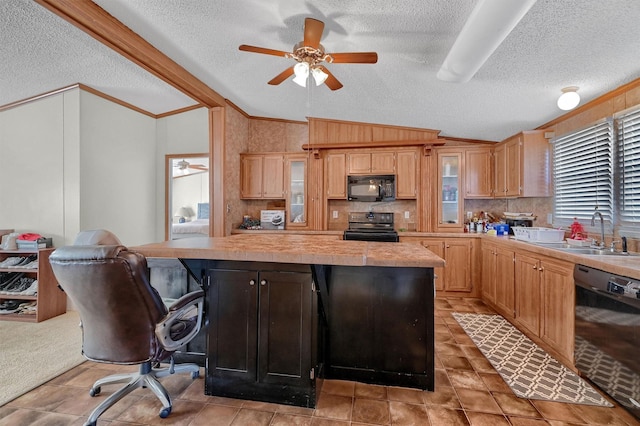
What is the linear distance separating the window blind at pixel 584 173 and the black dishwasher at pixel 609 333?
114 cm

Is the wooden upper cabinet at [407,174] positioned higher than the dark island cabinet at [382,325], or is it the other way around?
the wooden upper cabinet at [407,174]

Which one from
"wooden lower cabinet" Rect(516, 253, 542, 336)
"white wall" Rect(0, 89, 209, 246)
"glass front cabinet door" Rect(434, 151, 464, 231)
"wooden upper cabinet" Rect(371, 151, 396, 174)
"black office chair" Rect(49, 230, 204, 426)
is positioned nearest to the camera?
"black office chair" Rect(49, 230, 204, 426)

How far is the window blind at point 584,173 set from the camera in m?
2.70

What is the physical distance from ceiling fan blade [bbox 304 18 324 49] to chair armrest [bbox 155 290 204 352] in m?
1.92

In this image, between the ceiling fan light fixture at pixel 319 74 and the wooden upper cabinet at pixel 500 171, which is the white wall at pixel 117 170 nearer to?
the ceiling fan light fixture at pixel 319 74

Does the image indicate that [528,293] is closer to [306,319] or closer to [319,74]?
[306,319]

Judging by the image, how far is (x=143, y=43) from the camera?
8.93 feet

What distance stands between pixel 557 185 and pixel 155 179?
577 centimetres

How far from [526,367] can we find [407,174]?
2843 mm

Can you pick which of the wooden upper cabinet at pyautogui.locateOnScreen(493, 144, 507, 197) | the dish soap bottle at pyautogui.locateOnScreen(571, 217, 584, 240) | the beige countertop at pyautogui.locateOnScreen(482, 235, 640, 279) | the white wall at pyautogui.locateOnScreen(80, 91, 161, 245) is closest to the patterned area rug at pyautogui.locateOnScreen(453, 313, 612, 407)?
the beige countertop at pyautogui.locateOnScreen(482, 235, 640, 279)

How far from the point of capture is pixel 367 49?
2.52 m

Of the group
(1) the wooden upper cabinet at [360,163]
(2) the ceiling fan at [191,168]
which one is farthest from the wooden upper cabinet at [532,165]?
(2) the ceiling fan at [191,168]

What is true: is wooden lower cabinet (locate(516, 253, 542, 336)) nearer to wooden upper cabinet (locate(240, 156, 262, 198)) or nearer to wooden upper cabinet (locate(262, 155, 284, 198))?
wooden upper cabinet (locate(262, 155, 284, 198))

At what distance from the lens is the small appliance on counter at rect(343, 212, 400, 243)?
430 centimetres
